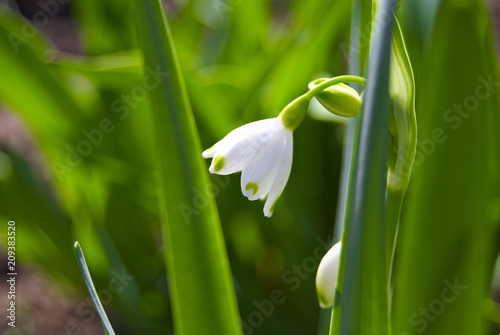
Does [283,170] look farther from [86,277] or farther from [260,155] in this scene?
[86,277]

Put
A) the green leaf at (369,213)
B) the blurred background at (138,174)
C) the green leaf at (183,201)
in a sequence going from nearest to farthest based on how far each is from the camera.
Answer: the green leaf at (369,213) → the green leaf at (183,201) → the blurred background at (138,174)

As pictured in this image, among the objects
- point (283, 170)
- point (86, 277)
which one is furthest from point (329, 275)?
point (86, 277)

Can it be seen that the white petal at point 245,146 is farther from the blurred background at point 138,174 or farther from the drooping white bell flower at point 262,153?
the blurred background at point 138,174

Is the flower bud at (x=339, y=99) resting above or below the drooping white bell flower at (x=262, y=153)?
above

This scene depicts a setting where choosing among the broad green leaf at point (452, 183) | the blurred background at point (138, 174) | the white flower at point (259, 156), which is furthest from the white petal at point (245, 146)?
the blurred background at point (138, 174)

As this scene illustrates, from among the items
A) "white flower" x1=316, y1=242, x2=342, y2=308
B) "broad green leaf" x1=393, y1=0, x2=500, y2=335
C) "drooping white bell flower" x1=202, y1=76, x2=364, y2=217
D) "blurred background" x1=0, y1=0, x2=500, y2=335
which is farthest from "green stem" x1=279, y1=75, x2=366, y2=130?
"blurred background" x1=0, y1=0, x2=500, y2=335

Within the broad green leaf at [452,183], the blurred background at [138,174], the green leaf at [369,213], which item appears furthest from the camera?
the blurred background at [138,174]

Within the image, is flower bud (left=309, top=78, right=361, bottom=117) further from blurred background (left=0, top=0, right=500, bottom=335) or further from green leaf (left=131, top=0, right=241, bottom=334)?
blurred background (left=0, top=0, right=500, bottom=335)
